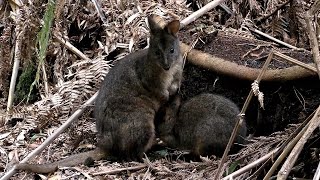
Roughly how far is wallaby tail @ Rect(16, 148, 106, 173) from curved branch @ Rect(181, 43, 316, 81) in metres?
1.28

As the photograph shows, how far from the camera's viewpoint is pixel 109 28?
6.62 meters

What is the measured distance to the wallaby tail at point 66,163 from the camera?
15.5ft

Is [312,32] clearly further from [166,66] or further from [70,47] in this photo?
[70,47]

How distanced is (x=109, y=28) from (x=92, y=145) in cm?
157

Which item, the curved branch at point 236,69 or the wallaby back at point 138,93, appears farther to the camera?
the wallaby back at point 138,93

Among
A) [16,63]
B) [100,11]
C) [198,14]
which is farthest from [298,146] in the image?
[100,11]

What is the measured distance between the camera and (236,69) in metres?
5.39

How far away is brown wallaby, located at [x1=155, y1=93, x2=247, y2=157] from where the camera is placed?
16.3 feet

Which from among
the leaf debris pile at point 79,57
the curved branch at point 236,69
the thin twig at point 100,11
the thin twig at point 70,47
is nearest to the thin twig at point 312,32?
the curved branch at point 236,69

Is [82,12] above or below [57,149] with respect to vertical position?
above

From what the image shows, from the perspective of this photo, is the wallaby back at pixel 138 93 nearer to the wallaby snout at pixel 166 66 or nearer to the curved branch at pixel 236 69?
the wallaby snout at pixel 166 66

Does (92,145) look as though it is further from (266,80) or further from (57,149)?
(266,80)

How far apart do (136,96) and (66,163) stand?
0.87 m

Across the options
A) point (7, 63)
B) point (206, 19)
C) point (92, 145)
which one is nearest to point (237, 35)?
point (206, 19)
